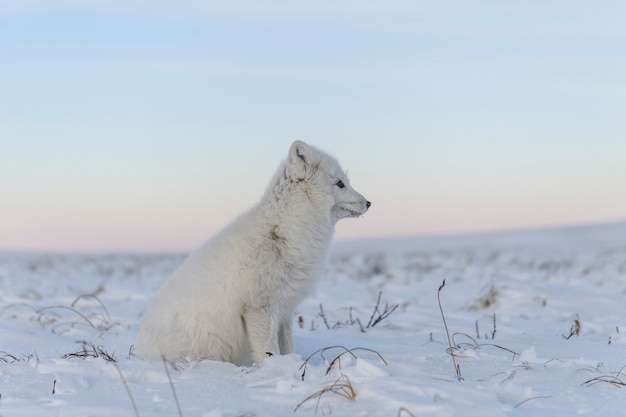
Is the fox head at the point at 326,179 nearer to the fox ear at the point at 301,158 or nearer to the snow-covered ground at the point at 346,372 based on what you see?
the fox ear at the point at 301,158

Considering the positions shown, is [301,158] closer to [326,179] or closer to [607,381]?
[326,179]

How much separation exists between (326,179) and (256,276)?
0.90m

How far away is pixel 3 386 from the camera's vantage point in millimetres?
3734

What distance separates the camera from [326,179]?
5.06 m

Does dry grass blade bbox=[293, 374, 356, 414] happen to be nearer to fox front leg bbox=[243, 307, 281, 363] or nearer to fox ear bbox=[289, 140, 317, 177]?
fox front leg bbox=[243, 307, 281, 363]

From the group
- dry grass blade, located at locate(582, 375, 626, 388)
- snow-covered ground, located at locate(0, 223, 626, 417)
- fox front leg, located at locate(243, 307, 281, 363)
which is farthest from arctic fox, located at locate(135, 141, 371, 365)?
dry grass blade, located at locate(582, 375, 626, 388)

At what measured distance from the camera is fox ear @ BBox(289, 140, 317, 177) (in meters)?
4.95

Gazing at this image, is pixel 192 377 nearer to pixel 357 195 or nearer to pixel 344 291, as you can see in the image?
pixel 357 195

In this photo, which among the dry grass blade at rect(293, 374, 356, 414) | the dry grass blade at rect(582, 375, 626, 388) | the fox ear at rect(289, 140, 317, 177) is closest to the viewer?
the dry grass blade at rect(293, 374, 356, 414)

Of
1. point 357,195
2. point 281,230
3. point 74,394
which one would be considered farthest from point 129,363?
point 357,195

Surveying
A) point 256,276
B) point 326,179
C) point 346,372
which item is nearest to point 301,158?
point 326,179

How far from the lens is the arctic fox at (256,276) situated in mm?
4535

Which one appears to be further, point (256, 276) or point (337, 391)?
point (256, 276)

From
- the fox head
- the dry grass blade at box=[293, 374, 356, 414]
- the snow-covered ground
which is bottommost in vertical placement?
the snow-covered ground
